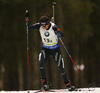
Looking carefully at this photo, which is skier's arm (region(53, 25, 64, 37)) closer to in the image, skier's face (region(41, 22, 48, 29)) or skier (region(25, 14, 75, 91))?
skier (region(25, 14, 75, 91))

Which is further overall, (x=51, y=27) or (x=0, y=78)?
(x=0, y=78)

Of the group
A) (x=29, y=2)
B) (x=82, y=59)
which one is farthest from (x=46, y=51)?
(x=82, y=59)

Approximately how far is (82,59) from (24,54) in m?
6.48

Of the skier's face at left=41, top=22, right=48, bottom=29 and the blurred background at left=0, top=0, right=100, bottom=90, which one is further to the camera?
the blurred background at left=0, top=0, right=100, bottom=90

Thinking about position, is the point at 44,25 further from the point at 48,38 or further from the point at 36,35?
the point at 36,35

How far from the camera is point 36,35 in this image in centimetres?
2238

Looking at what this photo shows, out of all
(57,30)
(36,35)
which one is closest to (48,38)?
(57,30)

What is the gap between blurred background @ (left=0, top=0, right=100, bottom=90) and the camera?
21.0 metres

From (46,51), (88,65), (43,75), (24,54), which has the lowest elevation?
(88,65)

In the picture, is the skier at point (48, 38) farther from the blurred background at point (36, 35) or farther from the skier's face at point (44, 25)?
the blurred background at point (36, 35)

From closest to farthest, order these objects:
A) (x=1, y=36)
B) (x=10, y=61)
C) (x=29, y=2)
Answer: (x=29, y=2) < (x=1, y=36) < (x=10, y=61)

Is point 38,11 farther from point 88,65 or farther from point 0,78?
point 88,65

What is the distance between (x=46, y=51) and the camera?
9609 mm

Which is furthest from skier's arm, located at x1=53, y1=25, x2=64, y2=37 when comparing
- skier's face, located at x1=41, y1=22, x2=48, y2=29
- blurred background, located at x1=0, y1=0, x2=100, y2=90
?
blurred background, located at x1=0, y1=0, x2=100, y2=90
